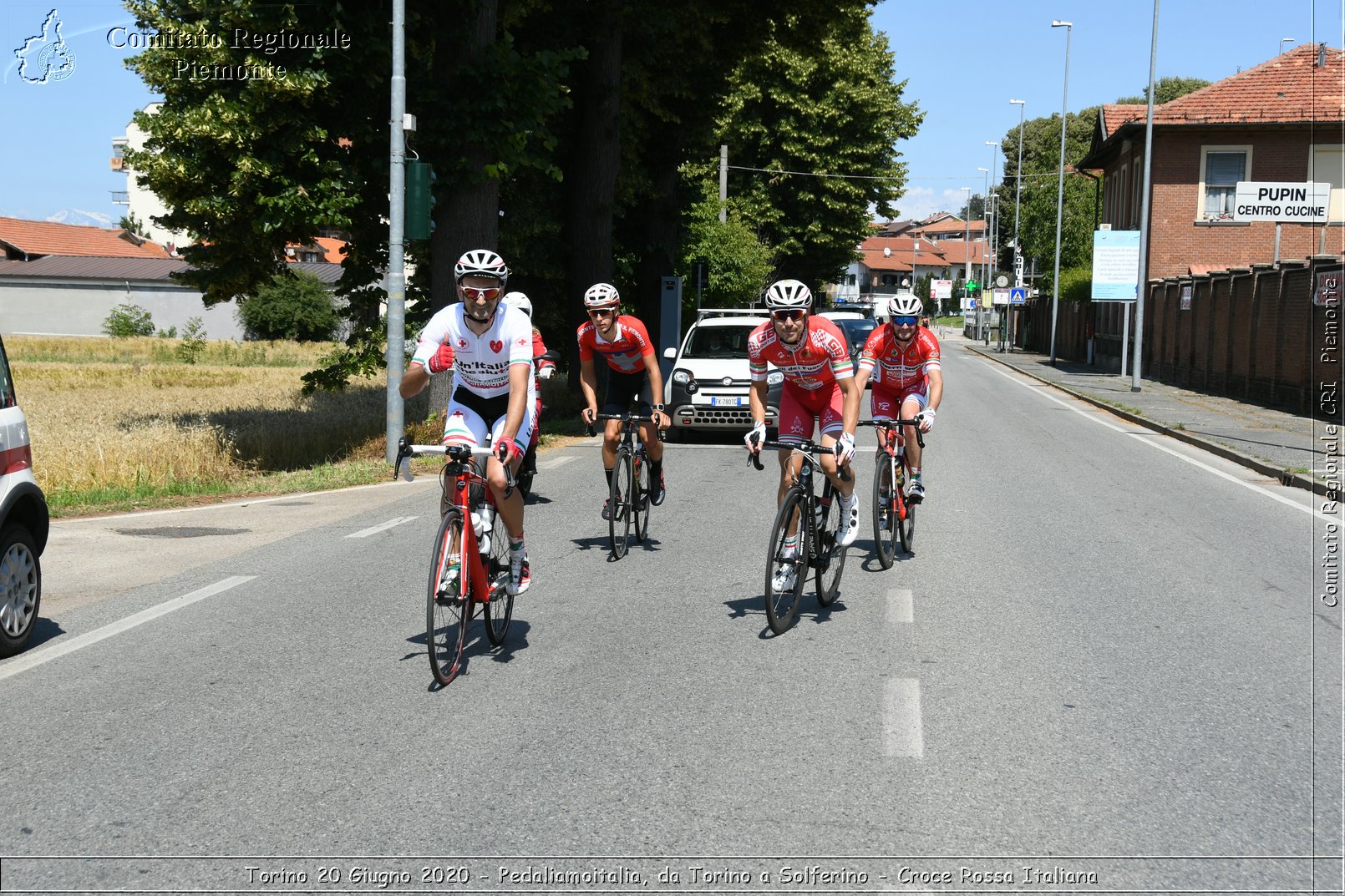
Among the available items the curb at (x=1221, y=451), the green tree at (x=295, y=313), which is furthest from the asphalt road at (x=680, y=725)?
the green tree at (x=295, y=313)

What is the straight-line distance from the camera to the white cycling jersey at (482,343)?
631 centimetres

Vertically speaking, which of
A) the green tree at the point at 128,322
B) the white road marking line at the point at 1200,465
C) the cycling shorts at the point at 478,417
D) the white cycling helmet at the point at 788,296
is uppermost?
the green tree at the point at 128,322

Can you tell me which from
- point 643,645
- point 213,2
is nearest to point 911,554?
point 643,645

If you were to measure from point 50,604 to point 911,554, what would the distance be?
19.2 feet

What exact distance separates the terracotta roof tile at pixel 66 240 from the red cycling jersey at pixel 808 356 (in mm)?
79810

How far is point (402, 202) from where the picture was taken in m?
15.1

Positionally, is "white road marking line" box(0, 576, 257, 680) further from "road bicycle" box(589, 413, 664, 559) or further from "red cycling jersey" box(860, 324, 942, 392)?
"red cycling jersey" box(860, 324, 942, 392)

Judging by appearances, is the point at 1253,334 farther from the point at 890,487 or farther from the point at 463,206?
the point at 890,487

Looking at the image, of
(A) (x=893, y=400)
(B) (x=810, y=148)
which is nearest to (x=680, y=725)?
(A) (x=893, y=400)

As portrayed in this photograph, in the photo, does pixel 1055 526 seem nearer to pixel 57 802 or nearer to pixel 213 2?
pixel 57 802

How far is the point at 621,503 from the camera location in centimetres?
956

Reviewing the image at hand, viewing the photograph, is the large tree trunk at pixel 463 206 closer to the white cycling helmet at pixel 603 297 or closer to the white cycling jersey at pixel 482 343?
the white cycling helmet at pixel 603 297

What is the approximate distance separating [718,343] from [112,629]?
1313cm

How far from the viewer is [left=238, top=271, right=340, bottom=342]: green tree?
206 ft
